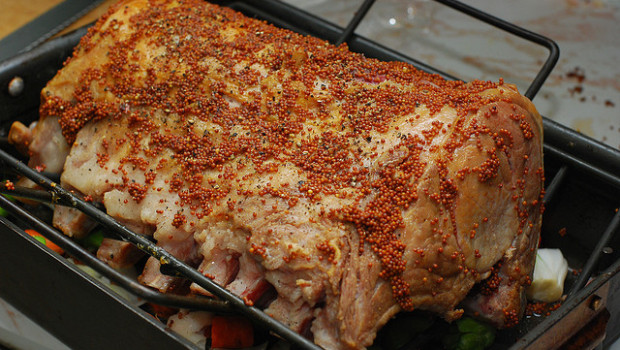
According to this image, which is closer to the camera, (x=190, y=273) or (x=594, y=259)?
(x=190, y=273)

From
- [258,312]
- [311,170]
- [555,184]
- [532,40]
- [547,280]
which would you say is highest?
[532,40]

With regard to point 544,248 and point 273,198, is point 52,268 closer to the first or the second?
point 273,198

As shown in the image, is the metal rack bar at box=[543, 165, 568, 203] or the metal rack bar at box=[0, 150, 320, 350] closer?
the metal rack bar at box=[0, 150, 320, 350]

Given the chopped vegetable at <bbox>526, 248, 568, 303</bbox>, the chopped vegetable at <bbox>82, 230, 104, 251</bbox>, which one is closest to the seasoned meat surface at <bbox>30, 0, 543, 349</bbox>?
the chopped vegetable at <bbox>526, 248, 568, 303</bbox>

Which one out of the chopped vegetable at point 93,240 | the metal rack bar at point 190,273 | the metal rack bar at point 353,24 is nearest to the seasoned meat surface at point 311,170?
the metal rack bar at point 190,273

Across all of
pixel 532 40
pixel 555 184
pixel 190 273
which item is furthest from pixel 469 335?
pixel 532 40

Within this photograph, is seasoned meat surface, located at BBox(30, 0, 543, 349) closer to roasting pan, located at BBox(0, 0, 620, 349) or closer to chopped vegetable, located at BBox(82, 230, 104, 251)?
roasting pan, located at BBox(0, 0, 620, 349)

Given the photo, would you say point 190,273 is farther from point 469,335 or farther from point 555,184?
point 555,184
